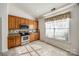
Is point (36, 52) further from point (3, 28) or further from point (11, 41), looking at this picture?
point (3, 28)

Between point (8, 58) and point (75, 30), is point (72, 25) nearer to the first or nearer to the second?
point (75, 30)

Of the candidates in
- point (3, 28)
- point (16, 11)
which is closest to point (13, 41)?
point (3, 28)

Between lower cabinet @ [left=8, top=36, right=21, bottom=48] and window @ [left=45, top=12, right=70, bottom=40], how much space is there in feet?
6.48

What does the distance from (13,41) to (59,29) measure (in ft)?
8.33

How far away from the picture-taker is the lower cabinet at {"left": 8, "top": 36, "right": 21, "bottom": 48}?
3.77m

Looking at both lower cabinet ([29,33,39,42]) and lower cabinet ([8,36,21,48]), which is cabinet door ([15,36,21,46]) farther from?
lower cabinet ([29,33,39,42])

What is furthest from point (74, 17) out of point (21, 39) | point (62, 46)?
point (21, 39)

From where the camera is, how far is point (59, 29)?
4.09 m

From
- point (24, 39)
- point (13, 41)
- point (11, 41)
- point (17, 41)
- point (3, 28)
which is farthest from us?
point (24, 39)

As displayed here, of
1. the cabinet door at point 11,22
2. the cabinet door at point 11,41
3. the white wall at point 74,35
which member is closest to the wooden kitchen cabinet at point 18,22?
the cabinet door at point 11,22

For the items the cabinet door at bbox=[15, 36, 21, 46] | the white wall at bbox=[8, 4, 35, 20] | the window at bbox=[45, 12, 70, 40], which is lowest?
the cabinet door at bbox=[15, 36, 21, 46]

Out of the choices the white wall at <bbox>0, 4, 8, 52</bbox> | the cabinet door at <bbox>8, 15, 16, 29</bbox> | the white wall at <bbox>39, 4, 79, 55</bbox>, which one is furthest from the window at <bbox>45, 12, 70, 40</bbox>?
the white wall at <bbox>0, 4, 8, 52</bbox>

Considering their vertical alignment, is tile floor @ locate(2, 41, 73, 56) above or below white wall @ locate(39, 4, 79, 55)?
below

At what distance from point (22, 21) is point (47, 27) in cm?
176
